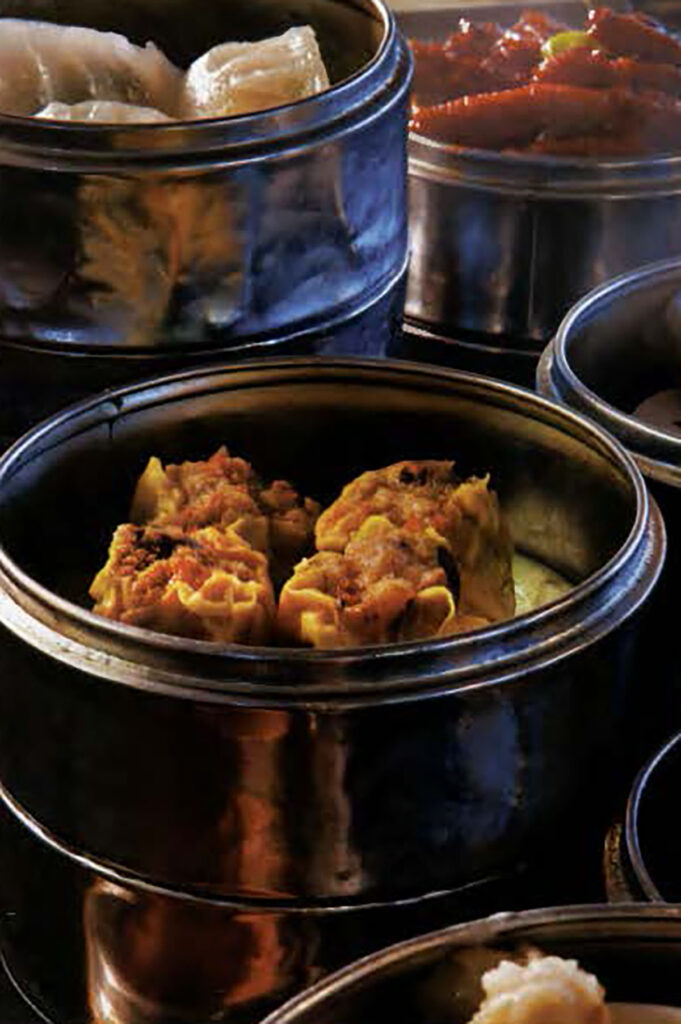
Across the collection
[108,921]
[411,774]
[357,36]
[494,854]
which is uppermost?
[357,36]

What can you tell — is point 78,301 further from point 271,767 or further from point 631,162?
point 631,162

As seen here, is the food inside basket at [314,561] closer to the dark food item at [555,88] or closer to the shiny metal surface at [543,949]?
the shiny metal surface at [543,949]

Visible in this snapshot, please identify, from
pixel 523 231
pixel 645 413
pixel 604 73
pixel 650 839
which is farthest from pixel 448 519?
pixel 604 73

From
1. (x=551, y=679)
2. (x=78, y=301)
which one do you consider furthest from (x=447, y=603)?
(x=78, y=301)

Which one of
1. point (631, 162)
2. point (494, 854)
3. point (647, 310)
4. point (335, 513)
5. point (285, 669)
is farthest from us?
point (631, 162)

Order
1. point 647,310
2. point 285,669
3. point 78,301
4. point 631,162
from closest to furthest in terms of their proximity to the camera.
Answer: point 285,669 < point 78,301 < point 647,310 < point 631,162

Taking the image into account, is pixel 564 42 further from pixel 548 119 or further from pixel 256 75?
pixel 256 75
